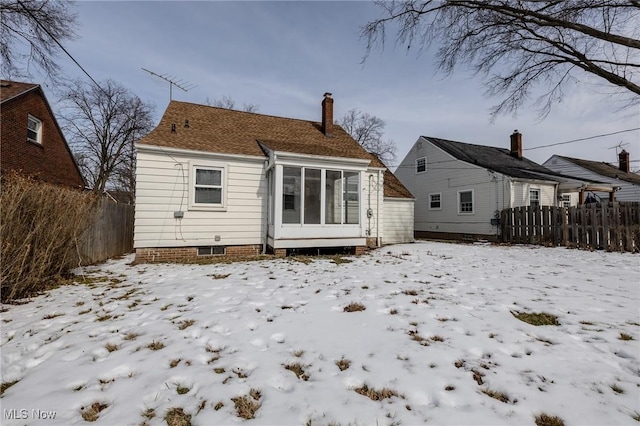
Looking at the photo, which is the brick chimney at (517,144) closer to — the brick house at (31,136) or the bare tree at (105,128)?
the brick house at (31,136)

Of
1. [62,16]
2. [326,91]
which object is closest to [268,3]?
[326,91]

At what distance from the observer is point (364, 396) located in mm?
2180

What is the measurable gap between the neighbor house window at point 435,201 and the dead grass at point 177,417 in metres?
19.4

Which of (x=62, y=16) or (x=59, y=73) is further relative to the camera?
(x=59, y=73)

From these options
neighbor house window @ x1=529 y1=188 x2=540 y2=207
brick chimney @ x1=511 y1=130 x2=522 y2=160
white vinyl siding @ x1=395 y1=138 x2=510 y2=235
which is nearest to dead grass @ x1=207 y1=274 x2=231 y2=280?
white vinyl siding @ x1=395 y1=138 x2=510 y2=235

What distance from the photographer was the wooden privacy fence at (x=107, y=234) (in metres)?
7.95

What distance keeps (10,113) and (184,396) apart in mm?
18221

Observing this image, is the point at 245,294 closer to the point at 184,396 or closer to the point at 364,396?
the point at 184,396

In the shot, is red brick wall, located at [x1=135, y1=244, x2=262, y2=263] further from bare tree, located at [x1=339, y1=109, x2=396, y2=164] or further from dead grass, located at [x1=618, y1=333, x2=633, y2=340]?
bare tree, located at [x1=339, y1=109, x2=396, y2=164]

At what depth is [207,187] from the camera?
9.06 meters

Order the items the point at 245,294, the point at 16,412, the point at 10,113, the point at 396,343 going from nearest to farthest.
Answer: the point at 16,412 < the point at 396,343 < the point at 245,294 < the point at 10,113

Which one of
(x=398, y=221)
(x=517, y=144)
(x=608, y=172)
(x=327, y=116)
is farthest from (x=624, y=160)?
(x=327, y=116)

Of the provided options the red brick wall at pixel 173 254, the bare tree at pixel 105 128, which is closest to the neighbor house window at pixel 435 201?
the red brick wall at pixel 173 254

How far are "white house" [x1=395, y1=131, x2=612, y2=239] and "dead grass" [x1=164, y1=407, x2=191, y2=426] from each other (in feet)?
55.5
